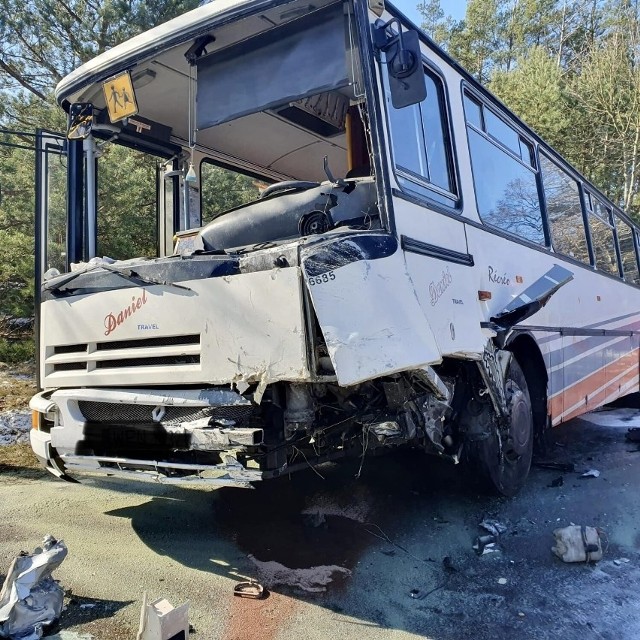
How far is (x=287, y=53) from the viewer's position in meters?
3.44

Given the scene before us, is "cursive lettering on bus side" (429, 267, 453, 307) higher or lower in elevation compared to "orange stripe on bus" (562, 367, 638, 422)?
higher

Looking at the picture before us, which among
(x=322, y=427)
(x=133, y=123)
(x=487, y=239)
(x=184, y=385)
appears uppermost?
(x=133, y=123)

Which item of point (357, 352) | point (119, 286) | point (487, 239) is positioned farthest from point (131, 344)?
point (487, 239)

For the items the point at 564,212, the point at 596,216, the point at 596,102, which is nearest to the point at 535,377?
the point at 564,212

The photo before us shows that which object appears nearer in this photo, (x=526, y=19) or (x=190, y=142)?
(x=190, y=142)

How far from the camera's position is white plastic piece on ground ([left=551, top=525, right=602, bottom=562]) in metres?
3.67

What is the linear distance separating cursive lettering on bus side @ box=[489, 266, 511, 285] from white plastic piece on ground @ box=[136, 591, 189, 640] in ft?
10.0

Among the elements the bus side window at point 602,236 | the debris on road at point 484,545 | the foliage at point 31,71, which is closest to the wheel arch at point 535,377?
the debris on road at point 484,545

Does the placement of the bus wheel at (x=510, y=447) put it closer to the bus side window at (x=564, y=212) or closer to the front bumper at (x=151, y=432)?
the bus side window at (x=564, y=212)

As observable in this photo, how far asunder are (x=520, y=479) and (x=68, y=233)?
4.13 metres

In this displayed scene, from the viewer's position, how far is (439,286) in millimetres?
3389

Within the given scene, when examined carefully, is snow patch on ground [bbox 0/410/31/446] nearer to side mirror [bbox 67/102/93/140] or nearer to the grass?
the grass

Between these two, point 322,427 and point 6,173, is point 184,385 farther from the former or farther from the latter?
point 6,173

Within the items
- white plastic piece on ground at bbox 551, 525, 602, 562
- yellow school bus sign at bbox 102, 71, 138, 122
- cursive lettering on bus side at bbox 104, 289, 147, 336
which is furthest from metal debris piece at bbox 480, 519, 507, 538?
yellow school bus sign at bbox 102, 71, 138, 122
